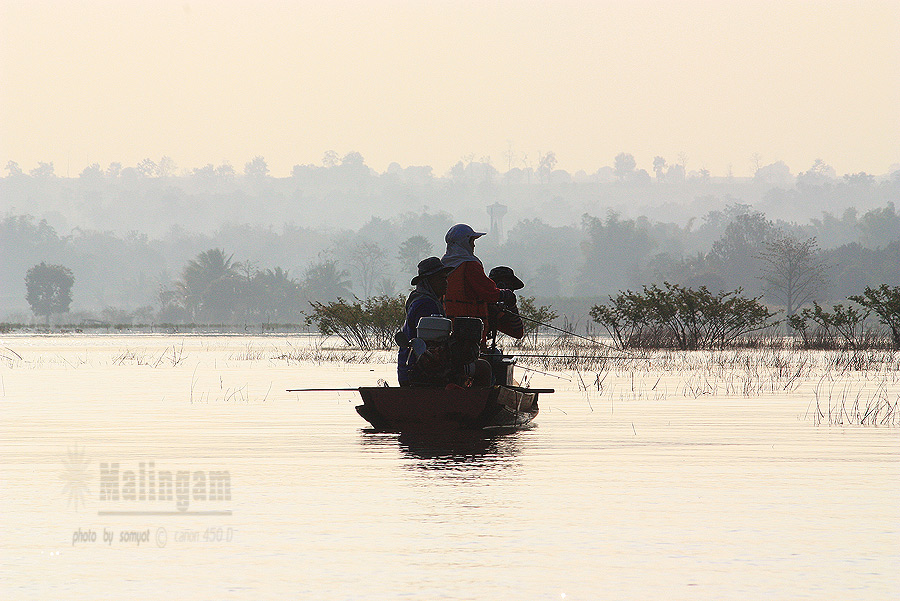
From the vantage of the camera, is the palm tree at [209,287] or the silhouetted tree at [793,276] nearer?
the silhouetted tree at [793,276]

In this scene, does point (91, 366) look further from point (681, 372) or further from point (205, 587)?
point (205, 587)

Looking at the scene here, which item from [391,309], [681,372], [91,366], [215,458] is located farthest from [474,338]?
[391,309]

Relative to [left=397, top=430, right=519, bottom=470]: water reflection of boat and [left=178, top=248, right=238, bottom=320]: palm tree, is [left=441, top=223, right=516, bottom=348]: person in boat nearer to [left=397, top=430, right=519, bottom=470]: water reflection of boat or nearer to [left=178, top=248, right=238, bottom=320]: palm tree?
[left=397, top=430, right=519, bottom=470]: water reflection of boat

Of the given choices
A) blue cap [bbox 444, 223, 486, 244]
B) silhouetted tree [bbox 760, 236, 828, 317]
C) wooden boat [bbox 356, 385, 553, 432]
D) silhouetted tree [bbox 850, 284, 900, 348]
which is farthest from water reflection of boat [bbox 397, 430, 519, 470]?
silhouetted tree [bbox 760, 236, 828, 317]

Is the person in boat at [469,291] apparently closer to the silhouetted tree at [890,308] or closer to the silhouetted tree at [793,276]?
the silhouetted tree at [890,308]

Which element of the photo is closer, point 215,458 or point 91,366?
point 215,458

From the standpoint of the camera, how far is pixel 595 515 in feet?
27.9

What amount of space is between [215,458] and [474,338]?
319cm

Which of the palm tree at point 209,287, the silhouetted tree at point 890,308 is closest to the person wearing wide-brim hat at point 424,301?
the silhouetted tree at point 890,308

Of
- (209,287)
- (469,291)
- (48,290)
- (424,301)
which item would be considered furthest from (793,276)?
(469,291)

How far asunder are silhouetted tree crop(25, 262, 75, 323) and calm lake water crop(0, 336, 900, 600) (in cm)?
15164

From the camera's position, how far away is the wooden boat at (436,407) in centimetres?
1359

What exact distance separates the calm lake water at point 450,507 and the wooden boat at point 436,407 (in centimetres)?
26

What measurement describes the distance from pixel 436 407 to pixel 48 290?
6206 inches
